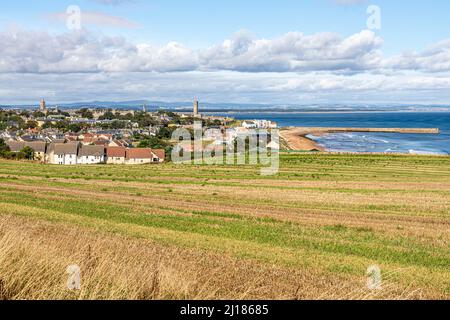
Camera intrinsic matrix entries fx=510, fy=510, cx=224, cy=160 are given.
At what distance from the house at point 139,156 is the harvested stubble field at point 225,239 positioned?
124 feet

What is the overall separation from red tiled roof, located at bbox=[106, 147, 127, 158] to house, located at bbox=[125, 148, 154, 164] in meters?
1.79

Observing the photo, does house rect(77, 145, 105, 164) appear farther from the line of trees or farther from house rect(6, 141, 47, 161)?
the line of trees

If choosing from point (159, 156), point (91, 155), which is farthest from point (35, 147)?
point (159, 156)

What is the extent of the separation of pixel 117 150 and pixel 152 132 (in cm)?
6290

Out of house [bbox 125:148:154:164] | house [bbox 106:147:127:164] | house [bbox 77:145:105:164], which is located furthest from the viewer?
house [bbox 77:145:105:164]

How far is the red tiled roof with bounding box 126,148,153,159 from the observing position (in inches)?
3201

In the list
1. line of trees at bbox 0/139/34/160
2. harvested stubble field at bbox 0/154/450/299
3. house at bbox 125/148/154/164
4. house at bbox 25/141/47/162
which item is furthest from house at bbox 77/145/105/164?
harvested stubble field at bbox 0/154/450/299

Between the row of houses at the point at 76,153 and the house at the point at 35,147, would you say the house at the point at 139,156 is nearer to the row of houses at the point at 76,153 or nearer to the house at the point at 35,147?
the row of houses at the point at 76,153

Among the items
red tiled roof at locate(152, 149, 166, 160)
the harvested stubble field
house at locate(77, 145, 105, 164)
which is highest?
the harvested stubble field

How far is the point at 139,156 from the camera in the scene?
82.1 metres

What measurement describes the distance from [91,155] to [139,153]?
1091 centimetres

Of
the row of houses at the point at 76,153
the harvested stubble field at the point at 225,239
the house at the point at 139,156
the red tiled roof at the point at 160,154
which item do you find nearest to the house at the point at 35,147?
the row of houses at the point at 76,153

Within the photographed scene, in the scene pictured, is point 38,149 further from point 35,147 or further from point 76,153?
point 76,153
